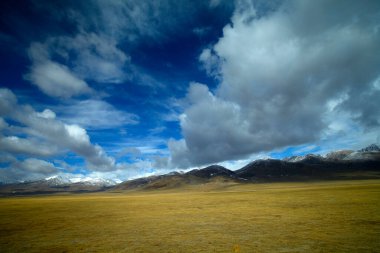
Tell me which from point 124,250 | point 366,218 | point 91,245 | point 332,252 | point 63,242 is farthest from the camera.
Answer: point 366,218

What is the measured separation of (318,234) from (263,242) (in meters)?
5.33

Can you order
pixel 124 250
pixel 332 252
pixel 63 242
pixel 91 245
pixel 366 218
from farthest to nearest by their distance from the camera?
pixel 366 218 < pixel 63 242 < pixel 91 245 < pixel 124 250 < pixel 332 252

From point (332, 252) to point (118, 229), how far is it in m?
20.4

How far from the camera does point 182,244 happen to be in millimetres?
18516

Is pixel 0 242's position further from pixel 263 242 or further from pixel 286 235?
pixel 286 235

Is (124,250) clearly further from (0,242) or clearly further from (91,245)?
(0,242)

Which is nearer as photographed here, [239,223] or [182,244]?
[182,244]

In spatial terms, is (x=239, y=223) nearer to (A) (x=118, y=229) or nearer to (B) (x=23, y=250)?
(A) (x=118, y=229)

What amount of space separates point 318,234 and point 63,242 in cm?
2168

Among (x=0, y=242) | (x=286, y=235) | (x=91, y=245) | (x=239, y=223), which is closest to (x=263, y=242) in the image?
(x=286, y=235)

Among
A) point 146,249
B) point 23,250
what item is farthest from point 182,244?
point 23,250

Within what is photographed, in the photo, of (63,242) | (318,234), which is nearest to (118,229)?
(63,242)

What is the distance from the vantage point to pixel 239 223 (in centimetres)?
2633

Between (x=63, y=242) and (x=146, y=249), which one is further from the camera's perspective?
(x=63, y=242)
